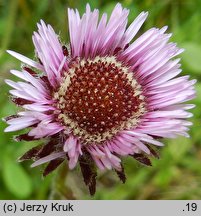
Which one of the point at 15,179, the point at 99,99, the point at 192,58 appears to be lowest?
the point at 15,179

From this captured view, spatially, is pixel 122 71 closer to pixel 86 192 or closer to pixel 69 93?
pixel 69 93

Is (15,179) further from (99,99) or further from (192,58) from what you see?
(192,58)

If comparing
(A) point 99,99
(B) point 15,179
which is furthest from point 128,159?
(A) point 99,99

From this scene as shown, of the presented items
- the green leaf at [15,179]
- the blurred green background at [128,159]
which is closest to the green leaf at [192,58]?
the blurred green background at [128,159]

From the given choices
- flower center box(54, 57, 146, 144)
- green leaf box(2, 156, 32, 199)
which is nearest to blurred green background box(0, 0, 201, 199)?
green leaf box(2, 156, 32, 199)

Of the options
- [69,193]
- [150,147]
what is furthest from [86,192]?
[150,147]

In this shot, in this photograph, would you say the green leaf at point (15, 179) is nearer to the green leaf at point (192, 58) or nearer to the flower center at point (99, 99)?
the flower center at point (99, 99)

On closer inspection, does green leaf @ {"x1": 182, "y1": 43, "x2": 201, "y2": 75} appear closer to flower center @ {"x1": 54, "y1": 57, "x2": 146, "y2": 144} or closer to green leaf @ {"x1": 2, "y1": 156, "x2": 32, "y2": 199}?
flower center @ {"x1": 54, "y1": 57, "x2": 146, "y2": 144}
